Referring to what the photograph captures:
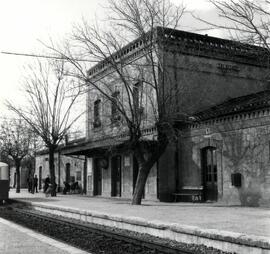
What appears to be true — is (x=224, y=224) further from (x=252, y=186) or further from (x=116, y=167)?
(x=116, y=167)

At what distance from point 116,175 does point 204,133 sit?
8.35 m

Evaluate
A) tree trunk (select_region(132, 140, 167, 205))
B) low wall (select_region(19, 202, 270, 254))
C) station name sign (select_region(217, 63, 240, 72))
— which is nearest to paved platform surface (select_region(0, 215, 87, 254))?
low wall (select_region(19, 202, 270, 254))

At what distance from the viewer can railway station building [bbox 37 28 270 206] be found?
16406 millimetres

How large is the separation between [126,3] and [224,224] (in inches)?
393

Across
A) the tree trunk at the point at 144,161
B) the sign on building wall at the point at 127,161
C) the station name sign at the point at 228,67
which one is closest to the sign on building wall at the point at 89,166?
the sign on building wall at the point at 127,161

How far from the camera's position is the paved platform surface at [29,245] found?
28.2 feet

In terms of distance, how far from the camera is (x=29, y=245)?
9.37 meters

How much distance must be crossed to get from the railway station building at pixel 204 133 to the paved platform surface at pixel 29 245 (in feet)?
24.0

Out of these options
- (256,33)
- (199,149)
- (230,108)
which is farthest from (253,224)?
(199,149)

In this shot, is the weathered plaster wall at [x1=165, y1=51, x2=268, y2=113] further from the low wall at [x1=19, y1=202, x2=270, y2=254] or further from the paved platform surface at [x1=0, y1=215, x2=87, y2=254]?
the paved platform surface at [x1=0, y1=215, x2=87, y2=254]

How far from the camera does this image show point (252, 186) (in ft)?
53.9

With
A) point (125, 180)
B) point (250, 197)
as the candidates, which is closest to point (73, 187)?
point (125, 180)

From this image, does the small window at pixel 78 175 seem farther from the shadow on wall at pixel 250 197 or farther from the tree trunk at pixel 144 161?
the shadow on wall at pixel 250 197

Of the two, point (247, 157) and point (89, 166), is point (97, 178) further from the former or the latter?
point (247, 157)
